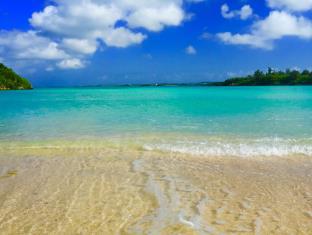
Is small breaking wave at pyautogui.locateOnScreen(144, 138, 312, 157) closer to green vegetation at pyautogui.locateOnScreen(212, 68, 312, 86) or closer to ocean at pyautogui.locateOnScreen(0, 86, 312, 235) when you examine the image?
ocean at pyautogui.locateOnScreen(0, 86, 312, 235)

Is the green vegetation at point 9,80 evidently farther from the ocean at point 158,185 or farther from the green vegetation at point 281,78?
the ocean at point 158,185

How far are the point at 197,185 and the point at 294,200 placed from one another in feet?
6.46

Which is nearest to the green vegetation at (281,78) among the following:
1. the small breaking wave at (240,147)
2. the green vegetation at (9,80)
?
the green vegetation at (9,80)

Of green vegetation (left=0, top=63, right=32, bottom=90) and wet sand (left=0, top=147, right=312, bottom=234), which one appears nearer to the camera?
wet sand (left=0, top=147, right=312, bottom=234)

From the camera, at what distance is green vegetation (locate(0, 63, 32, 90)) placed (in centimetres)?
15925

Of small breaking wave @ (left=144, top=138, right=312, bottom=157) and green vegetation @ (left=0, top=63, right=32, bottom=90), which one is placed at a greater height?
green vegetation @ (left=0, top=63, right=32, bottom=90)

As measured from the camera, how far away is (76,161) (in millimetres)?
9367

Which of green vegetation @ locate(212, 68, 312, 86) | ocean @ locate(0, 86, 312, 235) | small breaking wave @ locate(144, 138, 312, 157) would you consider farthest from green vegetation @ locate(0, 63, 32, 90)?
small breaking wave @ locate(144, 138, 312, 157)

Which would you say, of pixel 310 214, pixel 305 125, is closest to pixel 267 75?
pixel 305 125

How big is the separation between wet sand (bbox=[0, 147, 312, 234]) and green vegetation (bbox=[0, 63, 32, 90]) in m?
166

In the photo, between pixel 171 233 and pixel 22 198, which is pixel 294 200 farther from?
pixel 22 198

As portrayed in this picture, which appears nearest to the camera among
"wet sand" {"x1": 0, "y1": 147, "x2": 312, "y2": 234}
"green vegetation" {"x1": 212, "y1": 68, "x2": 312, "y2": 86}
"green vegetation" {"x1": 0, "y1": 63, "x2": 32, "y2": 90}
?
"wet sand" {"x1": 0, "y1": 147, "x2": 312, "y2": 234}

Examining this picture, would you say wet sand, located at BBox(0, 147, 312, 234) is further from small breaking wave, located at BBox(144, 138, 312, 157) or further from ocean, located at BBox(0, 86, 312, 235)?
small breaking wave, located at BBox(144, 138, 312, 157)

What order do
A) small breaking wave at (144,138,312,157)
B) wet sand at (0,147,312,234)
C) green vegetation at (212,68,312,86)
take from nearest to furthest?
wet sand at (0,147,312,234), small breaking wave at (144,138,312,157), green vegetation at (212,68,312,86)
